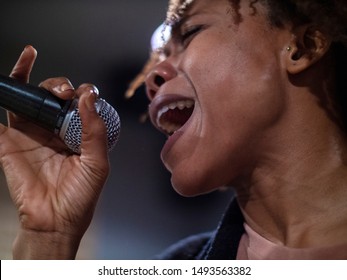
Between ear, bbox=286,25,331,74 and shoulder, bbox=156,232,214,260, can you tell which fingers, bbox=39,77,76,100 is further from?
shoulder, bbox=156,232,214,260

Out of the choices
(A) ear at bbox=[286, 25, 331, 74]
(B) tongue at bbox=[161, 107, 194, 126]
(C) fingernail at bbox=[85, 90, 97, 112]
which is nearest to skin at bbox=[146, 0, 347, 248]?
(A) ear at bbox=[286, 25, 331, 74]

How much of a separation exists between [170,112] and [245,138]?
0.69 ft

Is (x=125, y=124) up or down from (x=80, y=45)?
down

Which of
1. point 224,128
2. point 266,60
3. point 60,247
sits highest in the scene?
point 266,60

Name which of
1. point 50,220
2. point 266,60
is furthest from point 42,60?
point 266,60

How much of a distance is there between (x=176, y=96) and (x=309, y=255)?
0.41 m

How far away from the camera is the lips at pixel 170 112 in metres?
1.17

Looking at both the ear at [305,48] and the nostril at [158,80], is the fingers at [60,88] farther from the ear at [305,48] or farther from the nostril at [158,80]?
the ear at [305,48]

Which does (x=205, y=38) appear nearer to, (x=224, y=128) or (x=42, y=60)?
(x=224, y=128)

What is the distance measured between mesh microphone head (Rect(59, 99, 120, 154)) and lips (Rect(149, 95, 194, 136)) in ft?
0.49

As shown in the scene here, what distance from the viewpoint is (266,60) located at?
3.64 feet

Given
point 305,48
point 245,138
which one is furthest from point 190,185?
point 305,48

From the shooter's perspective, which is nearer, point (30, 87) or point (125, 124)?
point (30, 87)

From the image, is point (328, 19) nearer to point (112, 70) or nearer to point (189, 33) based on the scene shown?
point (189, 33)
